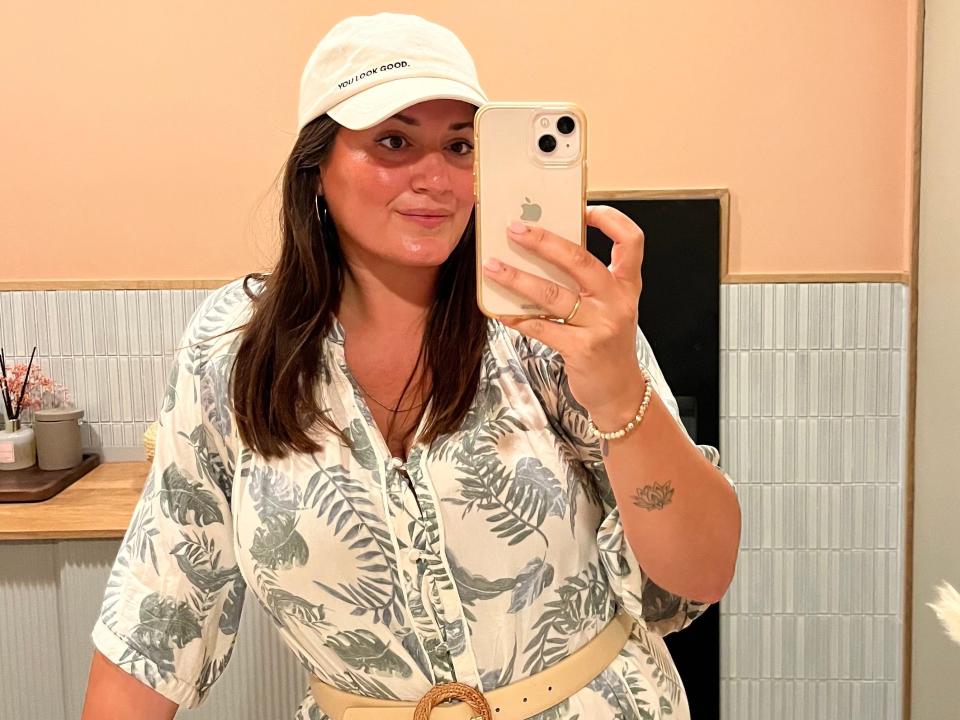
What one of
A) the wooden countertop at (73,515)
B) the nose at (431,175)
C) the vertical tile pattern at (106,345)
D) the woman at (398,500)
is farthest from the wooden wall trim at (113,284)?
the nose at (431,175)

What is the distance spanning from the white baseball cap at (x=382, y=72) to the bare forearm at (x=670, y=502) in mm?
293

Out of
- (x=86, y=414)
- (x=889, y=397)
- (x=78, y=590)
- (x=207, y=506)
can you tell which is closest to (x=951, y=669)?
(x=889, y=397)

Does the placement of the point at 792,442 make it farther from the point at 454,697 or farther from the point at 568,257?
the point at 568,257

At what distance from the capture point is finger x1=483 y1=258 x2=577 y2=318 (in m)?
0.63

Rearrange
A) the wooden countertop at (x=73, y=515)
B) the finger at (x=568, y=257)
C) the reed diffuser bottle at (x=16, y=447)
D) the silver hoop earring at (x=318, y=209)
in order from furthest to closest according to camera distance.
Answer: the reed diffuser bottle at (x=16, y=447), the wooden countertop at (x=73, y=515), the silver hoop earring at (x=318, y=209), the finger at (x=568, y=257)

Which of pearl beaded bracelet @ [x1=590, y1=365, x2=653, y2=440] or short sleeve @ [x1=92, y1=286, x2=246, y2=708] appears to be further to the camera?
short sleeve @ [x1=92, y1=286, x2=246, y2=708]

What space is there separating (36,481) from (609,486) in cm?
131

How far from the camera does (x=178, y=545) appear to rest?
0.83 meters

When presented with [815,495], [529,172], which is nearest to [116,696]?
[529,172]

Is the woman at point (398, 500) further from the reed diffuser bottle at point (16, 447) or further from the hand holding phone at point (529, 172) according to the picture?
the reed diffuser bottle at point (16, 447)

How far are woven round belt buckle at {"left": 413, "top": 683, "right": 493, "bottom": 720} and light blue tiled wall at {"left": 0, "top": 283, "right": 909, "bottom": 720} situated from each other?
1.23 meters

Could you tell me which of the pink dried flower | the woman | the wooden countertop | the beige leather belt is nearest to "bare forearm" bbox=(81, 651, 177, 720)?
the woman

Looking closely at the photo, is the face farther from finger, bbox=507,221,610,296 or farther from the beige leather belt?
the beige leather belt

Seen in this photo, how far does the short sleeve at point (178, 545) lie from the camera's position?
0.83 metres
